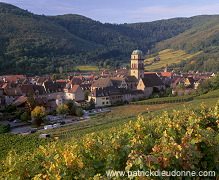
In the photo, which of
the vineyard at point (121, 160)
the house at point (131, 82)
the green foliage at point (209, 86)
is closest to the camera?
the vineyard at point (121, 160)

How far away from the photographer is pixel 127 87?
68625 millimetres

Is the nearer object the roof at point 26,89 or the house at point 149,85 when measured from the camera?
the roof at point 26,89

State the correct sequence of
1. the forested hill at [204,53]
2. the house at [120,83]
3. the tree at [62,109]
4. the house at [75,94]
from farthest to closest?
the forested hill at [204,53], the house at [120,83], the house at [75,94], the tree at [62,109]

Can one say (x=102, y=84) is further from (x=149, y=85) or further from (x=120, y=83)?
(x=149, y=85)

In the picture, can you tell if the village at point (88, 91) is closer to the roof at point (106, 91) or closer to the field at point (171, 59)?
the roof at point (106, 91)

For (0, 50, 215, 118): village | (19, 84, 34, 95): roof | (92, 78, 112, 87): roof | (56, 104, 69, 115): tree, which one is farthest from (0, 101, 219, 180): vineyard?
(92, 78, 112, 87): roof

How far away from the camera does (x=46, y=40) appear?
5541 inches

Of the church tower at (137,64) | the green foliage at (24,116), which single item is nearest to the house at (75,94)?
the green foliage at (24,116)

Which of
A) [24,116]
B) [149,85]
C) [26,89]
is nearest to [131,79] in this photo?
[149,85]

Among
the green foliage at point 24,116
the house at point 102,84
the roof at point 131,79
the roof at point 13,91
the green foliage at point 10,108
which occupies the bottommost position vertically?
the green foliage at point 24,116

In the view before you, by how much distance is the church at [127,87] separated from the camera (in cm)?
5709

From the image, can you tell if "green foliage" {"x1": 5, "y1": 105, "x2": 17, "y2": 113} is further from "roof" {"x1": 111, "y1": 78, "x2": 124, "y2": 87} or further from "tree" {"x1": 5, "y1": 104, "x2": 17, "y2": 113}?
"roof" {"x1": 111, "y1": 78, "x2": 124, "y2": 87}

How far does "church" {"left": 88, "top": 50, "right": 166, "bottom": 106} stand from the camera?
5709 cm

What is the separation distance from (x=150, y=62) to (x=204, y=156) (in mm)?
157901
